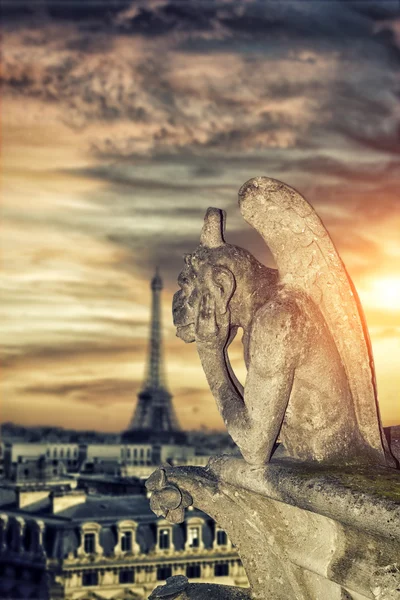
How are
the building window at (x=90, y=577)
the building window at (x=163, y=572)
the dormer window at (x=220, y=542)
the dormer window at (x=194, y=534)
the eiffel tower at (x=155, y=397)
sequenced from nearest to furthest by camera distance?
1. the building window at (x=90, y=577)
2. the building window at (x=163, y=572)
3. the dormer window at (x=194, y=534)
4. the dormer window at (x=220, y=542)
5. the eiffel tower at (x=155, y=397)

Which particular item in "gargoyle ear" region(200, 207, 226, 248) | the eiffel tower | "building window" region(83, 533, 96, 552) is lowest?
"gargoyle ear" region(200, 207, 226, 248)

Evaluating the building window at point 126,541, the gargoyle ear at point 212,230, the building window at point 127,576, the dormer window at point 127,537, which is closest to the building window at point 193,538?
the dormer window at point 127,537

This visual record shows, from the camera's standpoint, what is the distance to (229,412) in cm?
515

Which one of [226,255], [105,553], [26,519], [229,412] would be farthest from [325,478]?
[26,519]

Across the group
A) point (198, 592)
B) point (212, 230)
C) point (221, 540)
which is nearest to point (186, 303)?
point (212, 230)

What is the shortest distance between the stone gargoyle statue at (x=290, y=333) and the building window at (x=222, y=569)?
34.1 meters

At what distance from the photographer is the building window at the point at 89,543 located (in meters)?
36.9

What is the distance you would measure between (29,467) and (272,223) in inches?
2096

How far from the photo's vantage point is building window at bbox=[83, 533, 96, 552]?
121ft

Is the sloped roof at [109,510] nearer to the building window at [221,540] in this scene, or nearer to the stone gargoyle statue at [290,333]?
the building window at [221,540]

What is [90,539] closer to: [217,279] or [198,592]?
[198,592]

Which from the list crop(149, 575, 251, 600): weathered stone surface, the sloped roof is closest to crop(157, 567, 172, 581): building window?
the sloped roof

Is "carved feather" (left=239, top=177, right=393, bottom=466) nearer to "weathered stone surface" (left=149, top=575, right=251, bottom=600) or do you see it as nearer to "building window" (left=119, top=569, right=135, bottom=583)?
"weathered stone surface" (left=149, top=575, right=251, bottom=600)

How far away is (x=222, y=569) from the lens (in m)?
38.4
